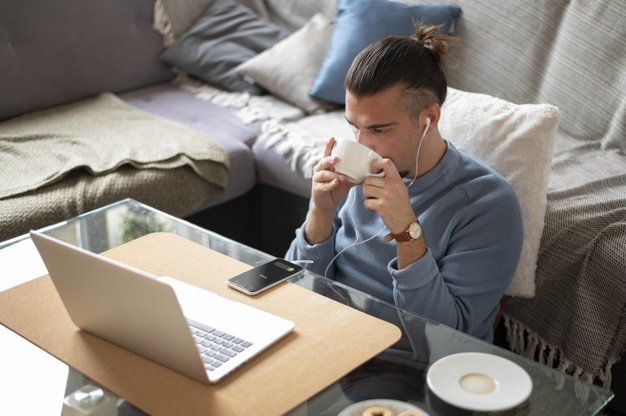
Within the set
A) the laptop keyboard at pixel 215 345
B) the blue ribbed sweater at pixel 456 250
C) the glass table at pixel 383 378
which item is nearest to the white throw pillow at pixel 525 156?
the blue ribbed sweater at pixel 456 250

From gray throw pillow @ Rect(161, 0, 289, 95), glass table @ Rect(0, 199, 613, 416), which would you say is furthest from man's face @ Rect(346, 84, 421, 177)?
gray throw pillow @ Rect(161, 0, 289, 95)

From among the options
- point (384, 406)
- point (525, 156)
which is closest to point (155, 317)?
point (384, 406)

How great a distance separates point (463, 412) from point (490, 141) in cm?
99

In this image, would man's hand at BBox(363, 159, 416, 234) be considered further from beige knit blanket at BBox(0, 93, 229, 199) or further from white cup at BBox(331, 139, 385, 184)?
beige knit blanket at BBox(0, 93, 229, 199)

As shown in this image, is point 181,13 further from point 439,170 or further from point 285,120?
point 439,170

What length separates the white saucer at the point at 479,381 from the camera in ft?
3.95

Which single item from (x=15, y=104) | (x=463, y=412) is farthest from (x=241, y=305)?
(x=15, y=104)

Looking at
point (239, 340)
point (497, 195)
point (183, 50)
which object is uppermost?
point (497, 195)

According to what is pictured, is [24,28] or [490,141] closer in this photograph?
[490,141]

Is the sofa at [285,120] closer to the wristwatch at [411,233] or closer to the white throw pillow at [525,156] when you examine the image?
the white throw pillow at [525,156]

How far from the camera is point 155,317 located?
3.99ft

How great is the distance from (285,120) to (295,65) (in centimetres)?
26

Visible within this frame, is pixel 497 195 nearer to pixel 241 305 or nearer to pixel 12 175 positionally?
pixel 241 305

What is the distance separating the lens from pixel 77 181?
235 centimetres
